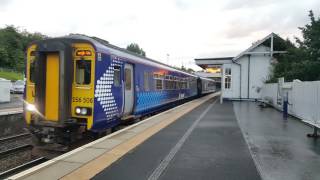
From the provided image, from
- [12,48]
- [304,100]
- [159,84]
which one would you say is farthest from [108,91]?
[12,48]

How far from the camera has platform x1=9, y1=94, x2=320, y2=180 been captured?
7078 mm

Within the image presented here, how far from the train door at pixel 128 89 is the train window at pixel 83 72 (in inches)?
110

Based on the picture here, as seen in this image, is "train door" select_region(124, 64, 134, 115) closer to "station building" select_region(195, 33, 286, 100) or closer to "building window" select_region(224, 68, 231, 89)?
"station building" select_region(195, 33, 286, 100)

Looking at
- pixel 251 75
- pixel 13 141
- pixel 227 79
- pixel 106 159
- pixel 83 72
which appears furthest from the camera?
pixel 227 79

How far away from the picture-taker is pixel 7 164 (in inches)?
437

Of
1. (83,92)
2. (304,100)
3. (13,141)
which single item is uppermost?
(83,92)

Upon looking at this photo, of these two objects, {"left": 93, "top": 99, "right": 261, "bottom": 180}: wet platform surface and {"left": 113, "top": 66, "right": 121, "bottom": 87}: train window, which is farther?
{"left": 113, "top": 66, "right": 121, "bottom": 87}: train window

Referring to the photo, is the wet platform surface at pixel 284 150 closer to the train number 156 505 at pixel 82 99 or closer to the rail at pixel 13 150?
the train number 156 505 at pixel 82 99

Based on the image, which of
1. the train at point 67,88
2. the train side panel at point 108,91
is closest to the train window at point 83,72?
the train at point 67,88

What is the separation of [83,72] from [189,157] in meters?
4.13

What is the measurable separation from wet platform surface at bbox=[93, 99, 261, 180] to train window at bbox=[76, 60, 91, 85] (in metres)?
2.45

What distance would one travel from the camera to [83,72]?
35.8 feet

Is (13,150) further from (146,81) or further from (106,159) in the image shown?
(146,81)

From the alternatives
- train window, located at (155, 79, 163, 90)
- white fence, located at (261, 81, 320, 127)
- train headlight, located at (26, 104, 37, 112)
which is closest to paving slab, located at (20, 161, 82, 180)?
A: train headlight, located at (26, 104, 37, 112)
